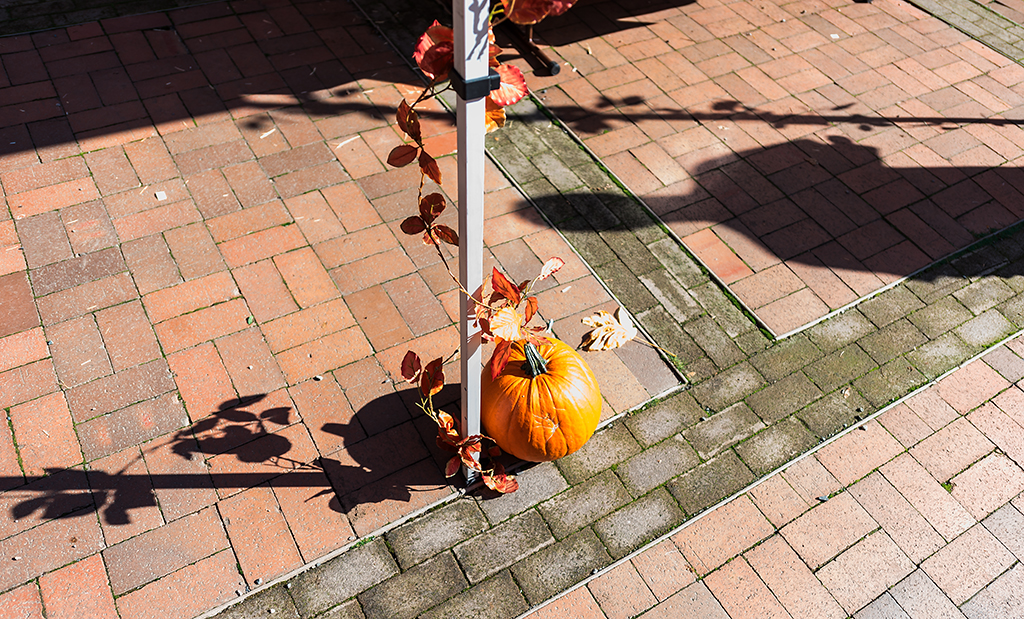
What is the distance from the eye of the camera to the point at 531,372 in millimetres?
3186

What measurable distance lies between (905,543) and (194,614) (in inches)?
118

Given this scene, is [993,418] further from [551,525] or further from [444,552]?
[444,552]

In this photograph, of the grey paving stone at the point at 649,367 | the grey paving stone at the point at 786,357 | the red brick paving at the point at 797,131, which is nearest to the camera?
the grey paving stone at the point at 649,367

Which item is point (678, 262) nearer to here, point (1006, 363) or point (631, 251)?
point (631, 251)

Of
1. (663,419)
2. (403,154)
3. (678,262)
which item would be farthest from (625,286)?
(403,154)

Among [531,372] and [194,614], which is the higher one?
[531,372]

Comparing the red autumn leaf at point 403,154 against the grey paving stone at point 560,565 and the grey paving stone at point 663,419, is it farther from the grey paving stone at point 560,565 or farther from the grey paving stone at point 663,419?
the grey paving stone at point 663,419

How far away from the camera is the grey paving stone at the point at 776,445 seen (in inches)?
139

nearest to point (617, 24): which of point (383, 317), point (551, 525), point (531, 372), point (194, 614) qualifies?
point (383, 317)

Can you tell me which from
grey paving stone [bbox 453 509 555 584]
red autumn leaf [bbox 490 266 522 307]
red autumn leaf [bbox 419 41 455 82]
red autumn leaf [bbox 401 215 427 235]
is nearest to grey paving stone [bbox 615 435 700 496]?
grey paving stone [bbox 453 509 555 584]

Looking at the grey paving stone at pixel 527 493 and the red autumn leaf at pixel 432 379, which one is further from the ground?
the red autumn leaf at pixel 432 379

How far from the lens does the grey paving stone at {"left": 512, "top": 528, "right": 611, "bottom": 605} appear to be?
3.05 m

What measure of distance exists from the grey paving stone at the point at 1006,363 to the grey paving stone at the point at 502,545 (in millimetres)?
2665

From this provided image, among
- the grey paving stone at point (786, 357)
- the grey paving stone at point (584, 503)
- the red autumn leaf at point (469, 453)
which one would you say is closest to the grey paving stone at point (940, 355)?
the grey paving stone at point (786, 357)
